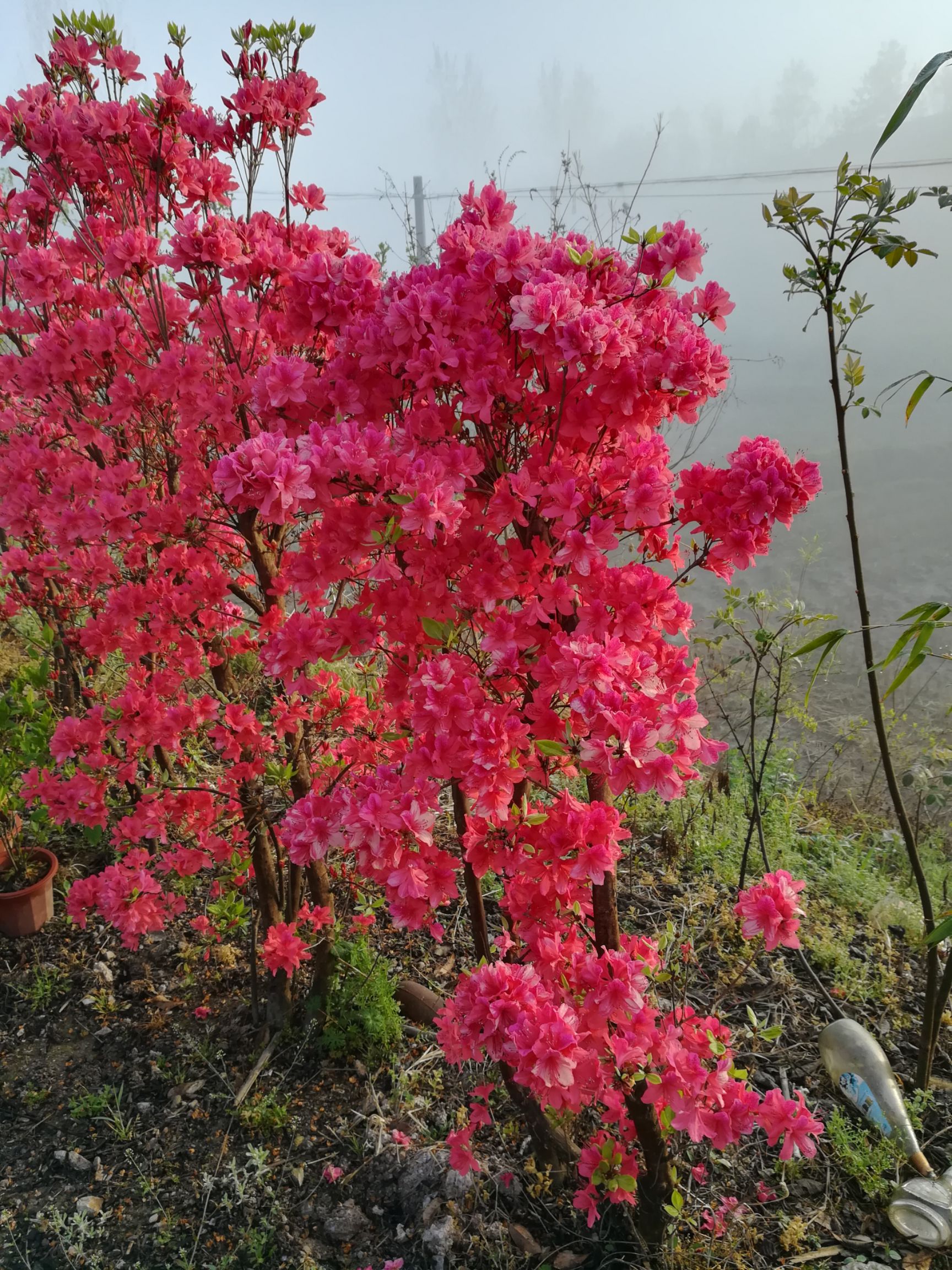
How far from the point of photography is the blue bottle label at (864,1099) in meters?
1.69

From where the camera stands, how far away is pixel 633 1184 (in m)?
1.29

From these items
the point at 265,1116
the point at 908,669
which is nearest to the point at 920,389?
the point at 908,669

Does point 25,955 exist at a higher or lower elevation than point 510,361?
lower

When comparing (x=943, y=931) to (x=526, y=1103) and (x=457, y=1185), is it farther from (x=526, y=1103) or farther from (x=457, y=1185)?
(x=457, y=1185)

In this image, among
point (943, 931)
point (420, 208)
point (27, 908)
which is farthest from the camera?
point (420, 208)

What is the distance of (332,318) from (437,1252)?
71.2 inches

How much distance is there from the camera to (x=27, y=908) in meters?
2.45

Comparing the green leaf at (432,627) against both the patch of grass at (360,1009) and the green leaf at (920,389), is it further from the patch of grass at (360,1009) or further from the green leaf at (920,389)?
the patch of grass at (360,1009)

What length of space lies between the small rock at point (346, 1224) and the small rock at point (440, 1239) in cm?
15

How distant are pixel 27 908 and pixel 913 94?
2.98 metres

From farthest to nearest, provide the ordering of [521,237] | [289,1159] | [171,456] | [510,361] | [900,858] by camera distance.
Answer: [900,858] → [171,456] → [289,1159] → [510,361] → [521,237]

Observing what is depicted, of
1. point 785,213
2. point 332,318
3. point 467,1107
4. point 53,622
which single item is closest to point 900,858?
point 467,1107

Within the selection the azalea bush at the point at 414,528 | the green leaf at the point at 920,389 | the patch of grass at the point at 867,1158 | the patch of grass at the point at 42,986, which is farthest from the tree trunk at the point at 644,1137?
the patch of grass at the point at 42,986

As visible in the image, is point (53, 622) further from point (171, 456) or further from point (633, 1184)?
point (633, 1184)
